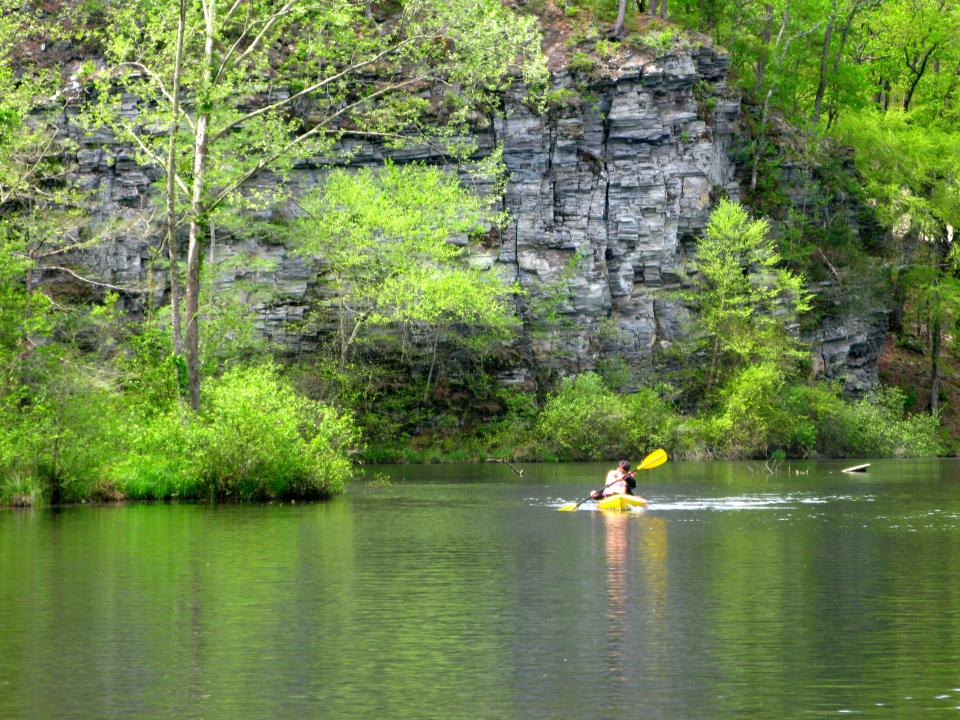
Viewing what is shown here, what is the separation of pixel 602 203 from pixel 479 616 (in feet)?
177

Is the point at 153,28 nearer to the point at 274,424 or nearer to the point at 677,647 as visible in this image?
the point at 274,424

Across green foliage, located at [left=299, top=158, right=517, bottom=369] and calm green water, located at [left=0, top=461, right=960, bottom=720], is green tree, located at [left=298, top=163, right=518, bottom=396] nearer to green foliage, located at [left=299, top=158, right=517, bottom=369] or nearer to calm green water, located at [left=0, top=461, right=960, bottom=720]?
green foliage, located at [left=299, top=158, right=517, bottom=369]

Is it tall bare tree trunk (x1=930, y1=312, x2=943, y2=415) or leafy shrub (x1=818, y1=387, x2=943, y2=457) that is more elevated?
tall bare tree trunk (x1=930, y1=312, x2=943, y2=415)

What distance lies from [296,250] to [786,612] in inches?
1852

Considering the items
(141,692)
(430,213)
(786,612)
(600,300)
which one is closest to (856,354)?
(600,300)

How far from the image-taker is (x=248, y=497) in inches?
1363

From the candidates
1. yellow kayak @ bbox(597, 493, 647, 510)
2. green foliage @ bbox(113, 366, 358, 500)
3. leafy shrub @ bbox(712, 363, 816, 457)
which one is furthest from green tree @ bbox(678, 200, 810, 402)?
green foliage @ bbox(113, 366, 358, 500)

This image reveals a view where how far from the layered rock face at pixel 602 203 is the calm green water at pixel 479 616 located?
121ft

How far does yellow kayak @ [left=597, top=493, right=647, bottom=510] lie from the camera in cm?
3212

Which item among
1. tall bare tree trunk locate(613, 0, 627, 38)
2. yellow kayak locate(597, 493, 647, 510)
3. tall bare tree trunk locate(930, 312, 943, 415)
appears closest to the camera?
yellow kayak locate(597, 493, 647, 510)

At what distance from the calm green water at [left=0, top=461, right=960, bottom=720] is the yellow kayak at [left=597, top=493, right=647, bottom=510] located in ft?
6.92

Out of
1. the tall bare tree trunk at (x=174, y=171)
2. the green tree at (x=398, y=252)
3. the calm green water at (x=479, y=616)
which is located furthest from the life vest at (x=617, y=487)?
the green tree at (x=398, y=252)

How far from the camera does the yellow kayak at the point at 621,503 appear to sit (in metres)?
32.1

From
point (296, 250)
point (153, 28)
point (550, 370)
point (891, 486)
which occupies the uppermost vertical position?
point (153, 28)
